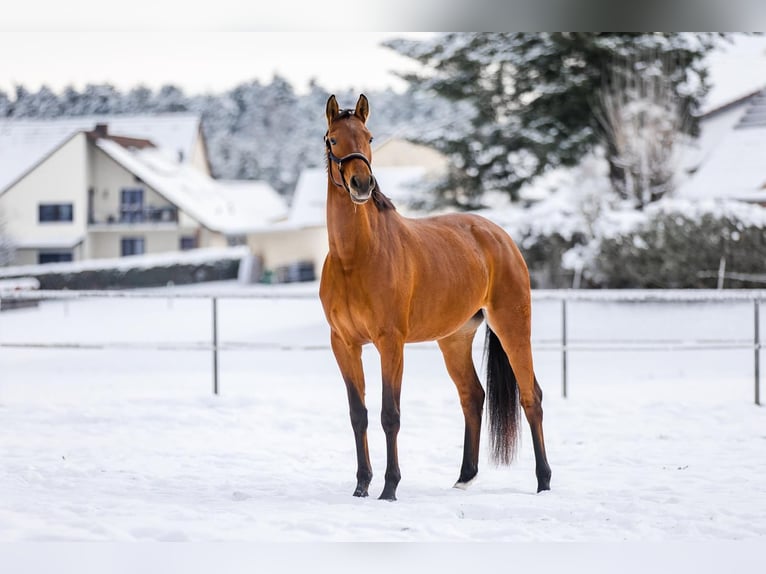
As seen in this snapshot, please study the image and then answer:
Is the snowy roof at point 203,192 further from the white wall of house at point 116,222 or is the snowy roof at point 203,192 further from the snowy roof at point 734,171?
the snowy roof at point 734,171

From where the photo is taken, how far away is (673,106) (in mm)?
9242

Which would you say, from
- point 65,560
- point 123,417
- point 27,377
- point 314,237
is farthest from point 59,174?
point 65,560

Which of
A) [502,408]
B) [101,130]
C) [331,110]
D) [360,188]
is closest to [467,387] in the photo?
[502,408]

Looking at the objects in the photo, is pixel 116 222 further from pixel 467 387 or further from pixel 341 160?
pixel 341 160

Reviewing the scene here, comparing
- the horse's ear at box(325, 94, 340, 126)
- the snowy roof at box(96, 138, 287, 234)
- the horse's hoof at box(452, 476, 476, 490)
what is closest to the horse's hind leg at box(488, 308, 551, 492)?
the horse's hoof at box(452, 476, 476, 490)

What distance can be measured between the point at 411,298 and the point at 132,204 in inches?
194

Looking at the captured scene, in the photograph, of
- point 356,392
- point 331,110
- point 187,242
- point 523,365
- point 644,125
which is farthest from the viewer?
point 644,125

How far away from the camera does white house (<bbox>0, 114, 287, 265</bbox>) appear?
22.1 ft

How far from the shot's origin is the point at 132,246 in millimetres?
7281

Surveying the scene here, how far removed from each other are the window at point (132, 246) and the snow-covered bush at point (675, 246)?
154 inches

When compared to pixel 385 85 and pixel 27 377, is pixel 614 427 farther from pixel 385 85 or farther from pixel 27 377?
pixel 385 85

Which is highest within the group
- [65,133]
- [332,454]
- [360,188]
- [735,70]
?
[735,70]

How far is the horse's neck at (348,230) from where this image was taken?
2.71m

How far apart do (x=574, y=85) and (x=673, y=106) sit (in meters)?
1.08
